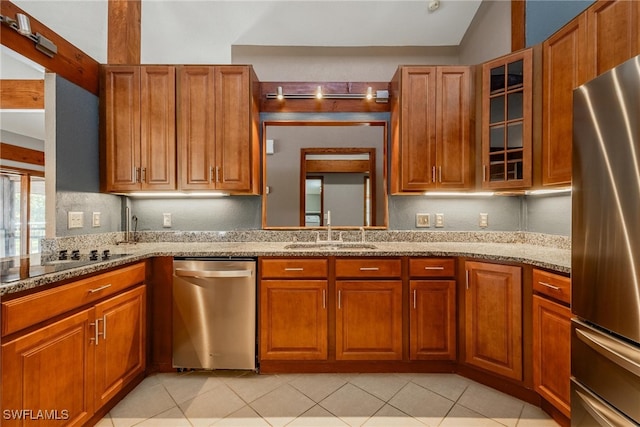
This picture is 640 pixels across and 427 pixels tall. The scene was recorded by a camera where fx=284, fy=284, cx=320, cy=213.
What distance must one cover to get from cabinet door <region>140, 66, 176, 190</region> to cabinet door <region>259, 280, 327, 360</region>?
127 cm

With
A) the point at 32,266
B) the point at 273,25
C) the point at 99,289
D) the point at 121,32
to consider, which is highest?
the point at 273,25

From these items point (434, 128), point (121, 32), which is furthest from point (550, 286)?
point (121, 32)

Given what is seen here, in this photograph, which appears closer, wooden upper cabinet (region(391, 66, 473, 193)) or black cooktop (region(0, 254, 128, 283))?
black cooktop (region(0, 254, 128, 283))

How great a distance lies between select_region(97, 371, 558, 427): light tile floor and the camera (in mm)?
1617

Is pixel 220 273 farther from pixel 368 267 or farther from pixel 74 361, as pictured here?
pixel 368 267

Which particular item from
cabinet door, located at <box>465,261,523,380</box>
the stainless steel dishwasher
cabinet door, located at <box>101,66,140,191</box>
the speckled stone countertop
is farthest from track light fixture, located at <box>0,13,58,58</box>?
cabinet door, located at <box>465,261,523,380</box>

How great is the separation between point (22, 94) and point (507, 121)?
3581 millimetres

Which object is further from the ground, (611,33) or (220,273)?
(611,33)

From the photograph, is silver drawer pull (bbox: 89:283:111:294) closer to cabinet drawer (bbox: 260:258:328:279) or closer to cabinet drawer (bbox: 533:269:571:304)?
cabinet drawer (bbox: 260:258:328:279)

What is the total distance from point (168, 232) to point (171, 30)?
198 centimetres

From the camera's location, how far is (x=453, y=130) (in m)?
2.30

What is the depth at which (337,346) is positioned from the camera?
6.72ft

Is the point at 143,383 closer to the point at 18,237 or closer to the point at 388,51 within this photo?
the point at 388,51

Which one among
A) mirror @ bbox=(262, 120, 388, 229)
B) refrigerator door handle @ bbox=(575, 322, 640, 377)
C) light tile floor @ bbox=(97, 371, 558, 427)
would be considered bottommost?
light tile floor @ bbox=(97, 371, 558, 427)
